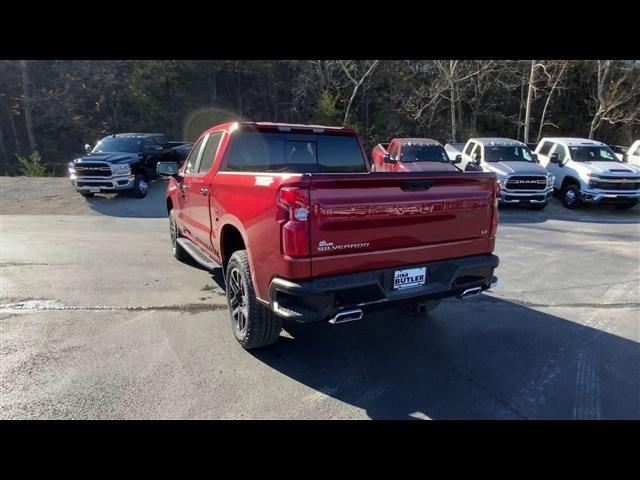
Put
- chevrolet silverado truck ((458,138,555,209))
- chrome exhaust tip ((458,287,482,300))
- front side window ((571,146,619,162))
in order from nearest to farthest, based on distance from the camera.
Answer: chrome exhaust tip ((458,287,482,300)) < chevrolet silverado truck ((458,138,555,209)) < front side window ((571,146,619,162))

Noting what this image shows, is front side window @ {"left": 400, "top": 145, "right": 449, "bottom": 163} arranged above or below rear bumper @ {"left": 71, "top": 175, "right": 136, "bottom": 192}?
above

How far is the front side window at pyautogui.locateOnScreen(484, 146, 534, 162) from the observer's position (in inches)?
474

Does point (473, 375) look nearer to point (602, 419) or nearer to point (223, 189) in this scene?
point (602, 419)

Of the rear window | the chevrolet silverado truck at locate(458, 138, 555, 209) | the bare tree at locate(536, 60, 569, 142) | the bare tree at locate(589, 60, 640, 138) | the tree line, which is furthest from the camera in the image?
the tree line

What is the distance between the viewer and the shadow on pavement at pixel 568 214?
10539mm

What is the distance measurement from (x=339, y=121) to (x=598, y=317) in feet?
74.0

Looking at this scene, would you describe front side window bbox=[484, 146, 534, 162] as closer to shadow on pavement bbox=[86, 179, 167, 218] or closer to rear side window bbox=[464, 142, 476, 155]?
rear side window bbox=[464, 142, 476, 155]

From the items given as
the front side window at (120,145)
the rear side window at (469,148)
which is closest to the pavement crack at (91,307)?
the front side window at (120,145)

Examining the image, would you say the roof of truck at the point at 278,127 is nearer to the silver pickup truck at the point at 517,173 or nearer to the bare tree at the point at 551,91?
the silver pickup truck at the point at 517,173

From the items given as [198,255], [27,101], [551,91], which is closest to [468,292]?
[198,255]

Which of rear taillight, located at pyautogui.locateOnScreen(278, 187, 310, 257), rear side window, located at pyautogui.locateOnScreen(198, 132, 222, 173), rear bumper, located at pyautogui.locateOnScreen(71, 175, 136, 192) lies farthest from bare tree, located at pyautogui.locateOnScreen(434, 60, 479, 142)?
rear taillight, located at pyautogui.locateOnScreen(278, 187, 310, 257)

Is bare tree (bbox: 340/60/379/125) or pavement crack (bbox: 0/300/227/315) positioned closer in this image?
pavement crack (bbox: 0/300/227/315)

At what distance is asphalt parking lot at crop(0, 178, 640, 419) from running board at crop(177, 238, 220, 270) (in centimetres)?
54
